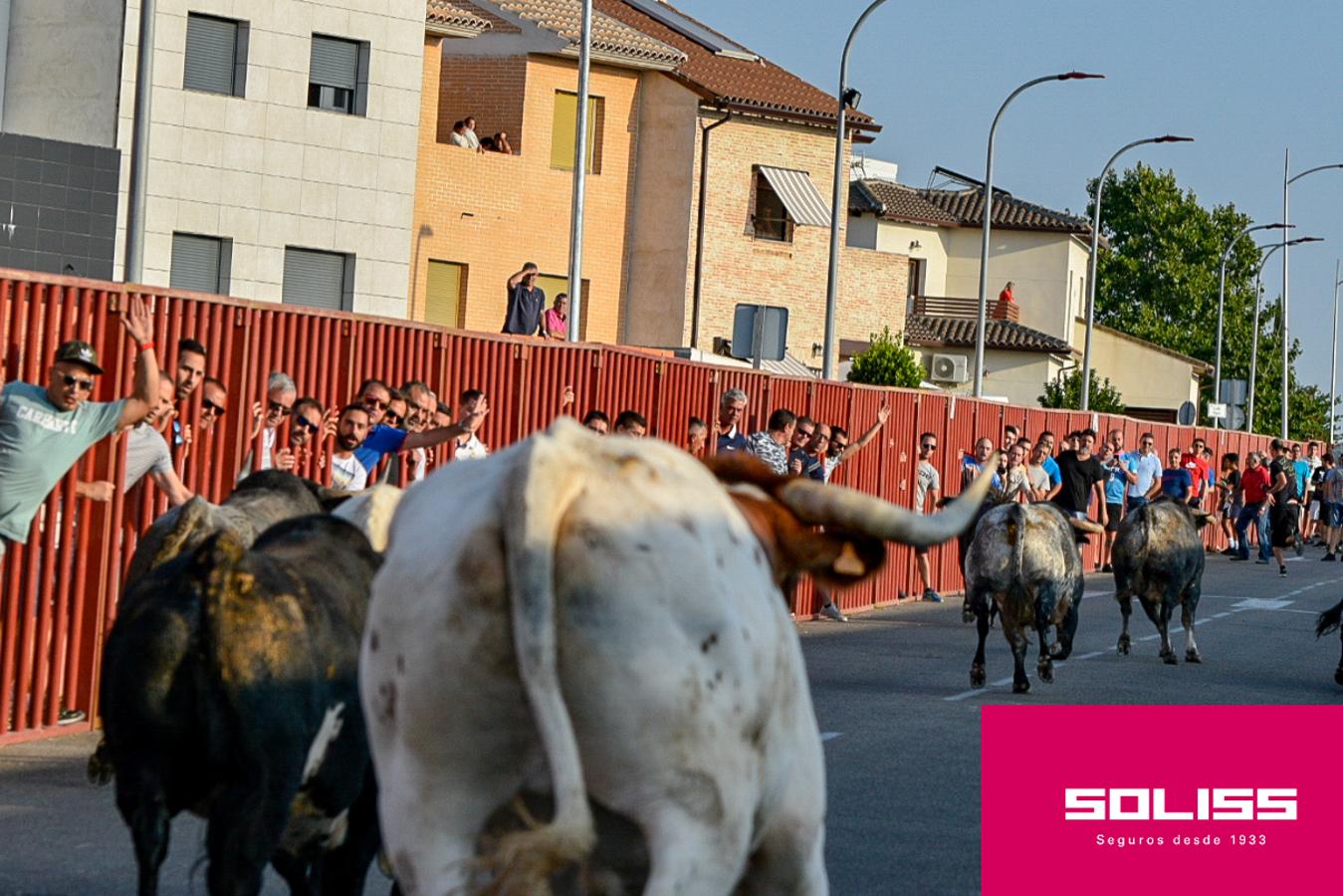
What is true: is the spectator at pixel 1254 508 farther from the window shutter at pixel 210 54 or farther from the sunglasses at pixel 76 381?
the sunglasses at pixel 76 381

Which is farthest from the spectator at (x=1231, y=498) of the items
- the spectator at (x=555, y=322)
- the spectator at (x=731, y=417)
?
the spectator at (x=731, y=417)

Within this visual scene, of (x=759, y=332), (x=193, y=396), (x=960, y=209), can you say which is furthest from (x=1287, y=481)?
(x=960, y=209)

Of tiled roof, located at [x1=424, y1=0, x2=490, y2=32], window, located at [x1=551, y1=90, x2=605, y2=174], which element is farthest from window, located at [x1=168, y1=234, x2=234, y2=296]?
window, located at [x1=551, y1=90, x2=605, y2=174]

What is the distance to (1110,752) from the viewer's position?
10836 millimetres

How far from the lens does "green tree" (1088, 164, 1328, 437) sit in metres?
103

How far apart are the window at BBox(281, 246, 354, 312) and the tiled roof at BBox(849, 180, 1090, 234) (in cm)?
3535

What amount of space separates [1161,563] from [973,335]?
5409 centimetres

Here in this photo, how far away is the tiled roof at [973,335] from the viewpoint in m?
72.2

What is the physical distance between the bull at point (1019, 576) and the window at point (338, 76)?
2159cm

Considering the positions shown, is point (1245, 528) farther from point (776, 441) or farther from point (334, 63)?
point (776, 441)

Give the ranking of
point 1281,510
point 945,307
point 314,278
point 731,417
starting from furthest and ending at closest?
point 945,307, point 1281,510, point 314,278, point 731,417

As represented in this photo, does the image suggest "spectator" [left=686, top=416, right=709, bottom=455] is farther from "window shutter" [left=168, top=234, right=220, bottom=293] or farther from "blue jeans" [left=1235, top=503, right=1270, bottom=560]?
"blue jeans" [left=1235, top=503, right=1270, bottom=560]

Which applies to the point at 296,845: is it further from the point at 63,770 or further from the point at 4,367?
the point at 4,367

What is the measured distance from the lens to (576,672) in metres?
3.95
